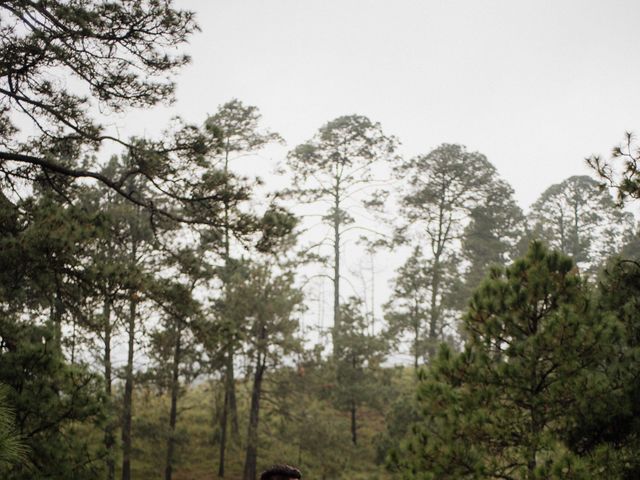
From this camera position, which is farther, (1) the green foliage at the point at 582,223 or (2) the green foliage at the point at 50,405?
(1) the green foliage at the point at 582,223

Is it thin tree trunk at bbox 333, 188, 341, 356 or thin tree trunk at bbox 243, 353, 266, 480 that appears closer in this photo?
thin tree trunk at bbox 243, 353, 266, 480

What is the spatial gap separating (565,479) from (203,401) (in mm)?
21624

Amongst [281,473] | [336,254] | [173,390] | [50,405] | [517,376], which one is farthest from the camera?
[336,254]

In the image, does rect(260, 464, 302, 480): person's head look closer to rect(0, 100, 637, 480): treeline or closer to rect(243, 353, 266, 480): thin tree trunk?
rect(0, 100, 637, 480): treeline

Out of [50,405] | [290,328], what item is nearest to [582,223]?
[290,328]

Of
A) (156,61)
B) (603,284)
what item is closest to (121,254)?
(156,61)

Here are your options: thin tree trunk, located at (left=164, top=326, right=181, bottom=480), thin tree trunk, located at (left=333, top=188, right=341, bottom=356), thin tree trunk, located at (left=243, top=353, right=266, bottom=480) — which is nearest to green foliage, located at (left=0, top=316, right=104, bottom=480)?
thin tree trunk, located at (left=164, top=326, right=181, bottom=480)

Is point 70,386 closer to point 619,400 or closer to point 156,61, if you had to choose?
point 156,61

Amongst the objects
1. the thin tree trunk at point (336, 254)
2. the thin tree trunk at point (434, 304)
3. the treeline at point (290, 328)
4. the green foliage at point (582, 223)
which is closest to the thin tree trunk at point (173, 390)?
the treeline at point (290, 328)

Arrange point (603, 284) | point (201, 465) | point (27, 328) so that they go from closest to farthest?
1. point (27, 328)
2. point (603, 284)
3. point (201, 465)

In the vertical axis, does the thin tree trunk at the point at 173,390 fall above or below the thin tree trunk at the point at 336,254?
below

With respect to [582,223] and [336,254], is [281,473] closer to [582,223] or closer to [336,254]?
[336,254]

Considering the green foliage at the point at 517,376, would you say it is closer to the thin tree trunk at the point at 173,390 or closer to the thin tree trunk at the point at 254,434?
the thin tree trunk at the point at 173,390

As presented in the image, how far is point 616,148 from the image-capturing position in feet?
22.1
